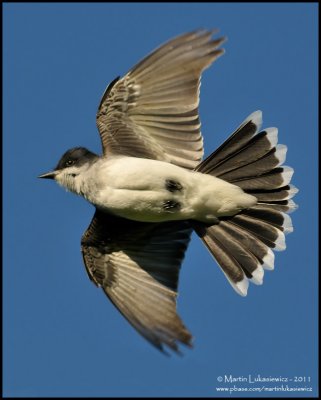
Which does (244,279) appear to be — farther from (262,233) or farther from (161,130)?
(161,130)

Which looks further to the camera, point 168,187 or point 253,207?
point 253,207

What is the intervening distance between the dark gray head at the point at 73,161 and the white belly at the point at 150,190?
0.70ft

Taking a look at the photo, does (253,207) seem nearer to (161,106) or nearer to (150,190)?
(150,190)

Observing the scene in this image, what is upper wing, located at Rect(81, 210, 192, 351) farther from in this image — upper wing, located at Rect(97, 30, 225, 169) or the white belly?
upper wing, located at Rect(97, 30, 225, 169)

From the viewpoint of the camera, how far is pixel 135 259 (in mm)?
13500

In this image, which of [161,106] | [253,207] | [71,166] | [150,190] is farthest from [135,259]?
[161,106]

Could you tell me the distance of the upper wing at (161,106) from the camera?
42.0ft

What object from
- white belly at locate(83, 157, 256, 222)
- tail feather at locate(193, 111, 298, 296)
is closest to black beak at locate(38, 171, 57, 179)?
white belly at locate(83, 157, 256, 222)

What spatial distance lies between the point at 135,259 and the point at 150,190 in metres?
1.37

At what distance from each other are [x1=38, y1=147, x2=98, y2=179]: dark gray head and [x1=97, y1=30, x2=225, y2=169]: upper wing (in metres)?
0.28

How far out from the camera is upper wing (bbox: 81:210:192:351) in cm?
1295

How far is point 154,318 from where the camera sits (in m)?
12.5

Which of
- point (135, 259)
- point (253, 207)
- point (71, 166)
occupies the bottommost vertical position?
point (135, 259)

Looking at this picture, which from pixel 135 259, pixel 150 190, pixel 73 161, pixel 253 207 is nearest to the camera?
pixel 150 190
